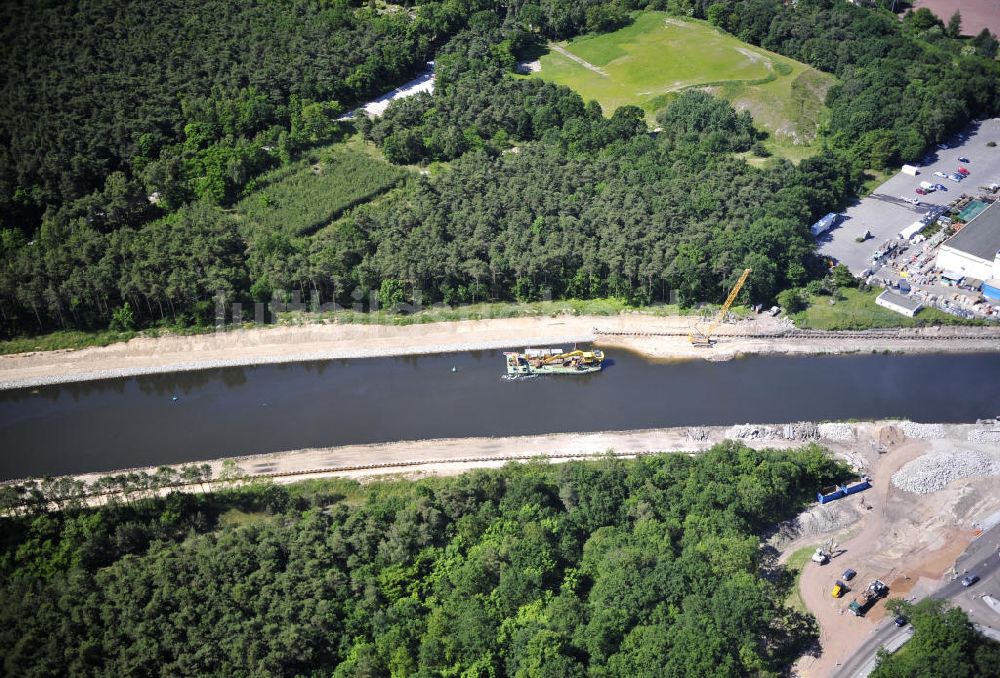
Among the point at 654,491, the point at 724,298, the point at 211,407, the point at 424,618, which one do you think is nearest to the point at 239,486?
the point at 211,407

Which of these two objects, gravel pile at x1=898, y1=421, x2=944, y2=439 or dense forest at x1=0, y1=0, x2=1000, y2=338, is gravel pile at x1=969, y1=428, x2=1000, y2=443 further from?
dense forest at x1=0, y1=0, x2=1000, y2=338

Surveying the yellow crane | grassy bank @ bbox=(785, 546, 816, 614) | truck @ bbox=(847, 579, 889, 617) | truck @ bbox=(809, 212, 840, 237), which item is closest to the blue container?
grassy bank @ bbox=(785, 546, 816, 614)

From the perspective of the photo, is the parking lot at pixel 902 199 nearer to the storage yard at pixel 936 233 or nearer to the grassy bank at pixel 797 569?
the storage yard at pixel 936 233

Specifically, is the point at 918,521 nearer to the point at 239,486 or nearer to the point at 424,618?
the point at 424,618

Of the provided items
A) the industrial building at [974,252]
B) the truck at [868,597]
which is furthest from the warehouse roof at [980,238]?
the truck at [868,597]

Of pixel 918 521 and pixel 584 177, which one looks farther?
pixel 584 177
